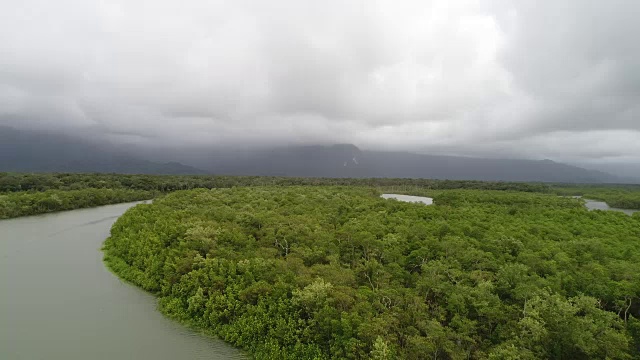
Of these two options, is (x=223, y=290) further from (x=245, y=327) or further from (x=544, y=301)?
(x=544, y=301)

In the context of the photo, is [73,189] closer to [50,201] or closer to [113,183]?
[113,183]

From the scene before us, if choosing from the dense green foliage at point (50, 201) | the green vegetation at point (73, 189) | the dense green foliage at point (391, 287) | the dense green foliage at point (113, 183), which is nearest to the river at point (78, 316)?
the dense green foliage at point (391, 287)

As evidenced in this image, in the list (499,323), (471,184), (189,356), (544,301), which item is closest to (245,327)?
(189,356)

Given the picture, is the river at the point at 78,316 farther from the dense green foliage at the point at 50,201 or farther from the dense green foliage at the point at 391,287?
the dense green foliage at the point at 50,201

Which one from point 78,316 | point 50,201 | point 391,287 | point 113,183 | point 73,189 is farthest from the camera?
point 113,183

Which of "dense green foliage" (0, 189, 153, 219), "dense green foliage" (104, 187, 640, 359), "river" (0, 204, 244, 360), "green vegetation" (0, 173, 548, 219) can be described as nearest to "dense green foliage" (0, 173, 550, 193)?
"green vegetation" (0, 173, 548, 219)

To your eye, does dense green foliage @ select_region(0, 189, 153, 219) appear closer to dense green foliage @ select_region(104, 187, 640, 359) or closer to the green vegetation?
the green vegetation

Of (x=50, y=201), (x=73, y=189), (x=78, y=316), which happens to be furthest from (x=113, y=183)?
(x=78, y=316)
